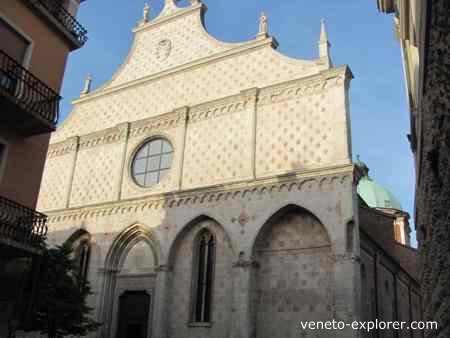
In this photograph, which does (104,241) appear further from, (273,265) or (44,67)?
(44,67)

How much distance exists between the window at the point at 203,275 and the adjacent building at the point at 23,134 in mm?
6212

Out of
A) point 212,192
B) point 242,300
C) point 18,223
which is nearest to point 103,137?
point 212,192

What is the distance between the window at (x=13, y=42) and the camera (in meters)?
9.42

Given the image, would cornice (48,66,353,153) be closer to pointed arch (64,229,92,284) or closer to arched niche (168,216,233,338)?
pointed arch (64,229,92,284)

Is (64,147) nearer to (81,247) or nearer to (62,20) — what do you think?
(81,247)

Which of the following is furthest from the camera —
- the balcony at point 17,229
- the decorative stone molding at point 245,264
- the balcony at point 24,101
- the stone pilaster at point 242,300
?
the decorative stone molding at point 245,264

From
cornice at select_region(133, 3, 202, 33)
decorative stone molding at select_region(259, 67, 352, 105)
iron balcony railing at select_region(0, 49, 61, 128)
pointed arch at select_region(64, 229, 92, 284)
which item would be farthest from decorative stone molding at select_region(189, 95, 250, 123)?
iron balcony railing at select_region(0, 49, 61, 128)

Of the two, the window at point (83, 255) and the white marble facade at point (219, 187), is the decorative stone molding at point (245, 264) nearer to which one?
the white marble facade at point (219, 187)

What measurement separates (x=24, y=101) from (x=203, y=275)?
8270 mm

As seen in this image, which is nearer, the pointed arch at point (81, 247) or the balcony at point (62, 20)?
the balcony at point (62, 20)

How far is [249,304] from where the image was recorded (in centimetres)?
1358

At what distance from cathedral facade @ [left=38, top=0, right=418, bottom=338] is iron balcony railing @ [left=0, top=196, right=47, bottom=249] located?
663 centimetres

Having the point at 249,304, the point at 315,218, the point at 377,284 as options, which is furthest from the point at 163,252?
the point at 377,284

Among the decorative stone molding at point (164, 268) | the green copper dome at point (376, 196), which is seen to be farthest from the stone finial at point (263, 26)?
the green copper dome at point (376, 196)
